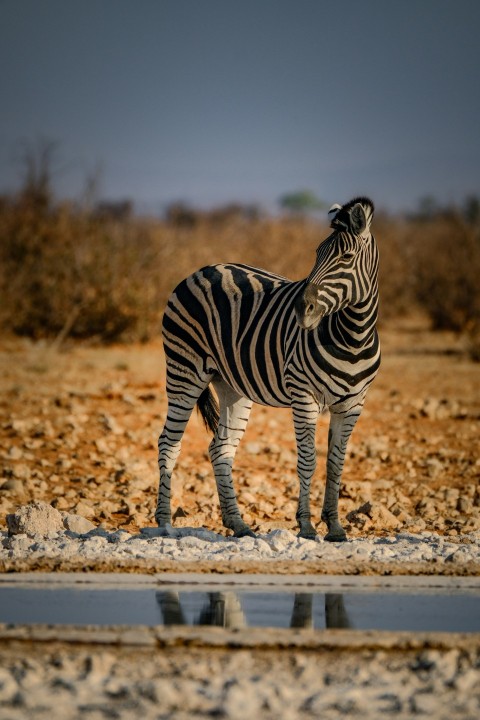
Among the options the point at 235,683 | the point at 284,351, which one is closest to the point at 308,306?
A: the point at 284,351

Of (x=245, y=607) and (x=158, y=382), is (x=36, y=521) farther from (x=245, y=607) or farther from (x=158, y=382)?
(x=158, y=382)

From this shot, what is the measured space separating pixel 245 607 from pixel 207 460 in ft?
18.3

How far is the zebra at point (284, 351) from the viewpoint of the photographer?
7.36m

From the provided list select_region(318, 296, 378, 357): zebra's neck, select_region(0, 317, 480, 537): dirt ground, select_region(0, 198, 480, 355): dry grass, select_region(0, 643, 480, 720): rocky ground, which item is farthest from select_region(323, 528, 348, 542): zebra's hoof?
select_region(0, 198, 480, 355): dry grass

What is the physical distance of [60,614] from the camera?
561 cm

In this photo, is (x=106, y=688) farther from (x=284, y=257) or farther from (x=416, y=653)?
(x=284, y=257)

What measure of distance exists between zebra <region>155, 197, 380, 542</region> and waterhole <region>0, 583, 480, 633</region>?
57.8 inches

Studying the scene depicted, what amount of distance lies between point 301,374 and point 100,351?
49.7 ft

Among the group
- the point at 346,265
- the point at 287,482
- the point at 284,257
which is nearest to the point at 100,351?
the point at 284,257

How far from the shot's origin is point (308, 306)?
7.17 m

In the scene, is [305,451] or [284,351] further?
[284,351]

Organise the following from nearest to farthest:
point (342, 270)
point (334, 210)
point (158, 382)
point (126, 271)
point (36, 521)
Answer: point (342, 270)
point (36, 521)
point (334, 210)
point (158, 382)
point (126, 271)

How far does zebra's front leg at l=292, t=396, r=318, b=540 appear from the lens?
7527mm

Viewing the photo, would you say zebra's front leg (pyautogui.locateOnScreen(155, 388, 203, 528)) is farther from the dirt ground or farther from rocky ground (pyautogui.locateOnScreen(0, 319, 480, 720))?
the dirt ground
